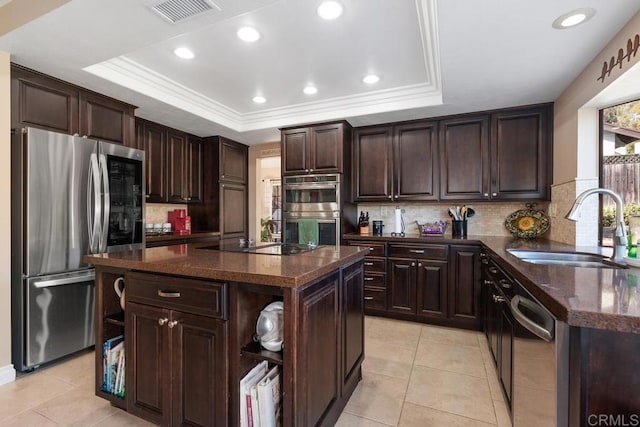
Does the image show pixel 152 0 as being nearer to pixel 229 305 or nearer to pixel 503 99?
pixel 229 305

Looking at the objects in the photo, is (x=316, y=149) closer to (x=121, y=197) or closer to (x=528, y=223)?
(x=121, y=197)

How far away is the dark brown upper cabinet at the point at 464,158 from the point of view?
10.9 feet

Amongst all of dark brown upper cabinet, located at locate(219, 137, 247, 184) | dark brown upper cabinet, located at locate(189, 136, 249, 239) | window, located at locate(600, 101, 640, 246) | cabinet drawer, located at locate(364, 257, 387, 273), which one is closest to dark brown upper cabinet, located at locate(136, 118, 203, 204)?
dark brown upper cabinet, located at locate(189, 136, 249, 239)

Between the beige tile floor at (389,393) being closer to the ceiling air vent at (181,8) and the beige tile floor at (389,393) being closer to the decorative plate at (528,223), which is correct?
the decorative plate at (528,223)

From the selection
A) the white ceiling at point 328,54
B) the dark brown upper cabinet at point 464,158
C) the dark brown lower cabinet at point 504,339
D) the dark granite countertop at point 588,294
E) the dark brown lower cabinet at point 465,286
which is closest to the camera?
the dark granite countertop at point 588,294

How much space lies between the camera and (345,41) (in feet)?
7.61

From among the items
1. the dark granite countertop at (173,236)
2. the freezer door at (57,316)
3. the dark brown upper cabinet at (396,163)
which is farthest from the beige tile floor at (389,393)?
the dark brown upper cabinet at (396,163)

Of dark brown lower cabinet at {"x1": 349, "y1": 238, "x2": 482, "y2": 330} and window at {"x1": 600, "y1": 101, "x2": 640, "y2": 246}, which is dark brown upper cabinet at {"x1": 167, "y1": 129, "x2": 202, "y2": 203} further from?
window at {"x1": 600, "y1": 101, "x2": 640, "y2": 246}

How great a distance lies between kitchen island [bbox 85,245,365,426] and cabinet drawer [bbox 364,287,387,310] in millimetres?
1704

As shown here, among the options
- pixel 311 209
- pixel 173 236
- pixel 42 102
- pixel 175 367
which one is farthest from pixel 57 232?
pixel 311 209

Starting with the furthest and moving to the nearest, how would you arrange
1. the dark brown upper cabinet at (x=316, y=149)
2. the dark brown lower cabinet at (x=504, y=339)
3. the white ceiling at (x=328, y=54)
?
the dark brown upper cabinet at (x=316, y=149)
the white ceiling at (x=328, y=54)
the dark brown lower cabinet at (x=504, y=339)

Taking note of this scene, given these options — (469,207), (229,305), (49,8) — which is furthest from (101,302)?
(469,207)

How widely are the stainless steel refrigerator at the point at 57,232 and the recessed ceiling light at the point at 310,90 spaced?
1945mm

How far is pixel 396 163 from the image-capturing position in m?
3.69
